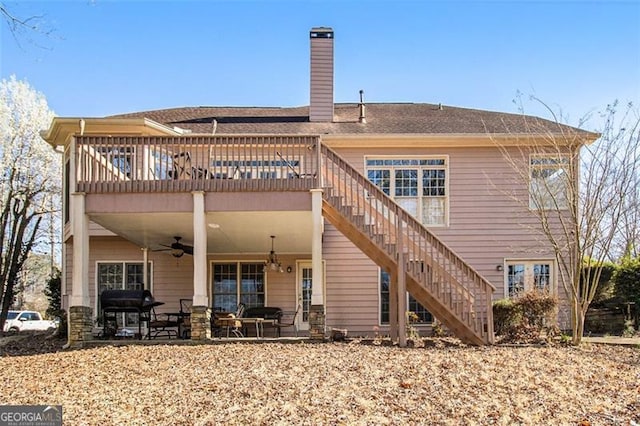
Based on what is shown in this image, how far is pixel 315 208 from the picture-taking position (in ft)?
37.6

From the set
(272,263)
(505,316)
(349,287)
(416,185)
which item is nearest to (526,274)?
(505,316)

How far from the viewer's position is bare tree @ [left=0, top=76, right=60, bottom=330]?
23.9m

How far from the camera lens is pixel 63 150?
15555 millimetres

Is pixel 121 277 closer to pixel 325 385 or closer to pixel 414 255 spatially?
pixel 414 255

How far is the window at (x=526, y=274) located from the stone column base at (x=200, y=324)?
7.83 m

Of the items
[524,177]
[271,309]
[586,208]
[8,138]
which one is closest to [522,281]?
[524,177]

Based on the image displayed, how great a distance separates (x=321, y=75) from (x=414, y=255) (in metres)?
7.29

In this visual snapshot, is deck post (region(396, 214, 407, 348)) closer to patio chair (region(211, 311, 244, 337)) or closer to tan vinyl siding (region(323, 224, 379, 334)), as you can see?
patio chair (region(211, 311, 244, 337))

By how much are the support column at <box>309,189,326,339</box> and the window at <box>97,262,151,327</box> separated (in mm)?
6492

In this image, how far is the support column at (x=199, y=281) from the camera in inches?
437

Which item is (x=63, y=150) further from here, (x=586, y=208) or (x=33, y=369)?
(x=586, y=208)

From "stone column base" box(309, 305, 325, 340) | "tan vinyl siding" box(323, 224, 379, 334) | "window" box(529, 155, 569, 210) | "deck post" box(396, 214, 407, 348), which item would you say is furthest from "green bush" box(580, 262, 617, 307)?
"stone column base" box(309, 305, 325, 340)

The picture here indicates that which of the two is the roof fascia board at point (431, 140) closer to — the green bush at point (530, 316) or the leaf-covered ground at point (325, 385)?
the green bush at point (530, 316)

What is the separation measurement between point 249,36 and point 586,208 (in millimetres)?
7284
